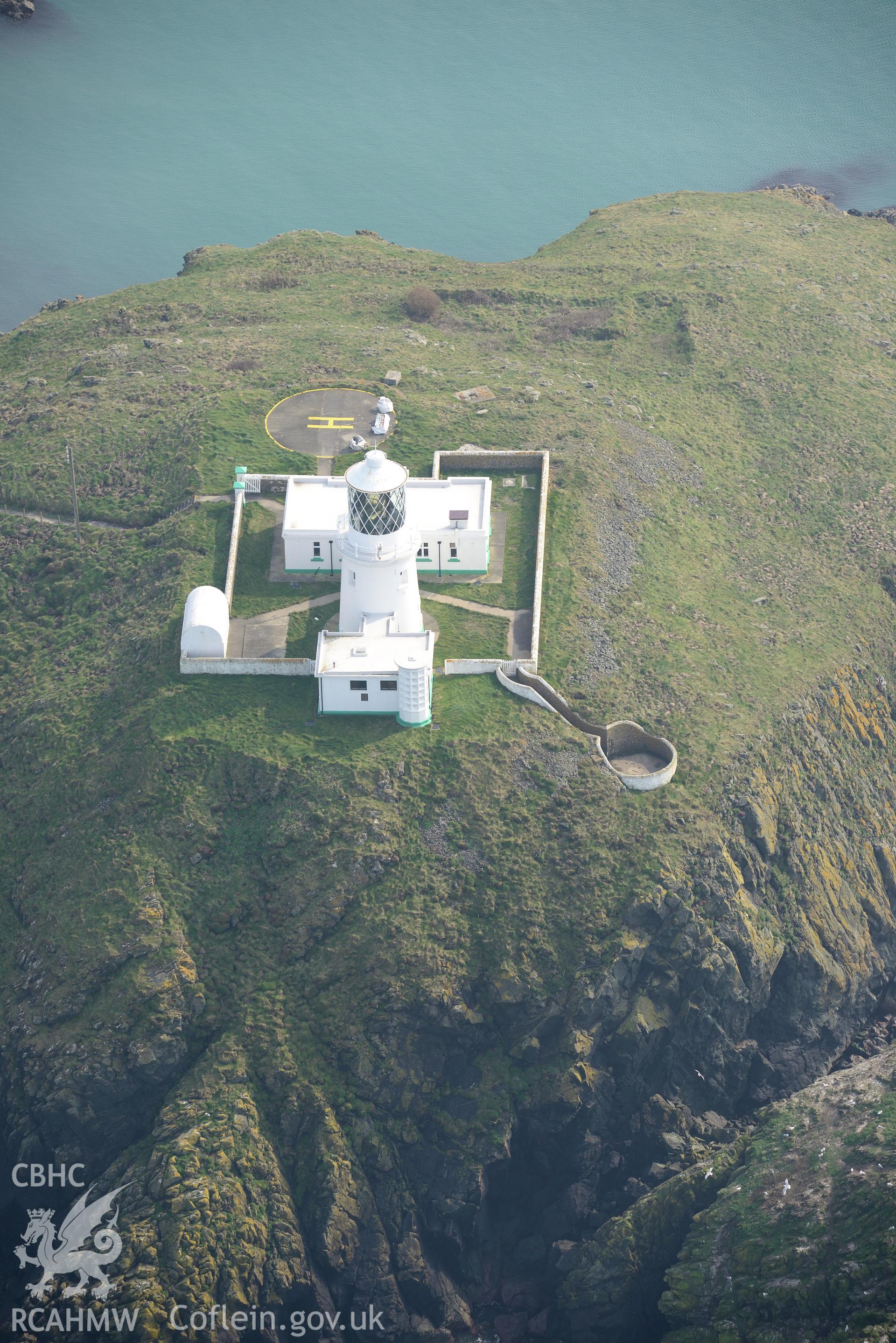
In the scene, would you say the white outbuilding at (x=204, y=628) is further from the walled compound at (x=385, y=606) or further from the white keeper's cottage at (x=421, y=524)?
the white keeper's cottage at (x=421, y=524)

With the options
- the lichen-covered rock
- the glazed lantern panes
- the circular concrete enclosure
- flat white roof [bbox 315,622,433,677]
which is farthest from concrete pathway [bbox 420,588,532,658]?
the lichen-covered rock

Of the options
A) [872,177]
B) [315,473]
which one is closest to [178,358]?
[315,473]

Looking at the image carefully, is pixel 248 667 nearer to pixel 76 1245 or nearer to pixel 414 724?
pixel 414 724

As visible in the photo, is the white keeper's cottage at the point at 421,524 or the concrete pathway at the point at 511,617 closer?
the concrete pathway at the point at 511,617

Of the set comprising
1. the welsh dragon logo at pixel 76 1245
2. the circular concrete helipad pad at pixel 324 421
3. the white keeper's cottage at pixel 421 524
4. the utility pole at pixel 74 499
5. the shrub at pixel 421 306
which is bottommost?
the welsh dragon logo at pixel 76 1245

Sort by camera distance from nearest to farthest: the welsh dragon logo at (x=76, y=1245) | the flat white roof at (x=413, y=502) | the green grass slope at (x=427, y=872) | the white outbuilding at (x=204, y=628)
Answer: the welsh dragon logo at (x=76, y=1245)
the green grass slope at (x=427, y=872)
the white outbuilding at (x=204, y=628)
the flat white roof at (x=413, y=502)

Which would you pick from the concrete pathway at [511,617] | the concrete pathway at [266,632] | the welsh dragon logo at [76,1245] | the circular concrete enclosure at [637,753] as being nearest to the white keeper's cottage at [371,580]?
the concrete pathway at [266,632]

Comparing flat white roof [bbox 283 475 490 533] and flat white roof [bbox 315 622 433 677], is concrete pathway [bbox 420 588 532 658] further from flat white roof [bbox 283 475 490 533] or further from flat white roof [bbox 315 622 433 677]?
flat white roof [bbox 315 622 433 677]
